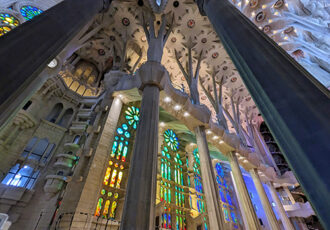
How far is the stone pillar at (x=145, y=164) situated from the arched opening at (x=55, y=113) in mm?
11150

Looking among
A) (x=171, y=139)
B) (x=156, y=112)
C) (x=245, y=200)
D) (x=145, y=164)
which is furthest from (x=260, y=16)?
(x=145, y=164)

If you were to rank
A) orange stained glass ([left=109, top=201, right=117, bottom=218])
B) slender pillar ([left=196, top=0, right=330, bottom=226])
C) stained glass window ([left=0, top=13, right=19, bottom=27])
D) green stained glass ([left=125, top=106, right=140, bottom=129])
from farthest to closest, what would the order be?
green stained glass ([left=125, top=106, right=140, bottom=129]) < stained glass window ([left=0, top=13, right=19, bottom=27]) < orange stained glass ([left=109, top=201, right=117, bottom=218]) < slender pillar ([left=196, top=0, right=330, bottom=226])

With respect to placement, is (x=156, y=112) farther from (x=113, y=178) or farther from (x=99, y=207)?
(x=99, y=207)

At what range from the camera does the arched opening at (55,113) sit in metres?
13.3

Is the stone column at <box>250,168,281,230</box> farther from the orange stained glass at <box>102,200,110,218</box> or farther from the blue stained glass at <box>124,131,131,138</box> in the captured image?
the blue stained glass at <box>124,131,131,138</box>

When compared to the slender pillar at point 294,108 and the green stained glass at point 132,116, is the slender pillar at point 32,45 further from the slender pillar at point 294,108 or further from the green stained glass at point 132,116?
the green stained glass at point 132,116

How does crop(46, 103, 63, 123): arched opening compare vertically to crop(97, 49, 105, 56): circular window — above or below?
below

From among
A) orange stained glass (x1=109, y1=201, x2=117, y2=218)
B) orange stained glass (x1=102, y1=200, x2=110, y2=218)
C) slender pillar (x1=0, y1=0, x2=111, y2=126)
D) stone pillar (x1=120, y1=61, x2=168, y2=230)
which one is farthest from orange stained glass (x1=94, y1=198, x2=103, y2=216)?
slender pillar (x1=0, y1=0, x2=111, y2=126)

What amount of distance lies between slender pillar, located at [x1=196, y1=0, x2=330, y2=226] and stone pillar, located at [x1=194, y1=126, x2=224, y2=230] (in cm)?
624

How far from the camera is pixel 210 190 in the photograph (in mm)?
7105

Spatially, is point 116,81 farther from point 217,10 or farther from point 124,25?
point 217,10

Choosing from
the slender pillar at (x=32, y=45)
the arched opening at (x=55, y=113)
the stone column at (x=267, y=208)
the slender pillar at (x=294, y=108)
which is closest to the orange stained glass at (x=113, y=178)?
the slender pillar at (x=32, y=45)

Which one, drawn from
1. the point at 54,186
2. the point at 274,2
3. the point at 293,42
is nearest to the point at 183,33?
the point at 274,2

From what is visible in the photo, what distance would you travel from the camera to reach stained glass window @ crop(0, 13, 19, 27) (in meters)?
9.06
